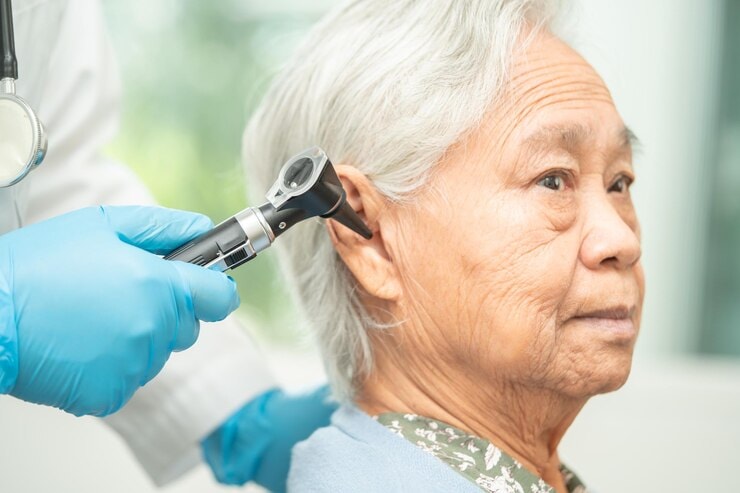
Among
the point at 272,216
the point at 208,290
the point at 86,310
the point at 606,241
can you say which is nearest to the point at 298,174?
the point at 272,216

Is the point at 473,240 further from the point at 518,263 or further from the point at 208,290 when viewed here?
the point at 208,290

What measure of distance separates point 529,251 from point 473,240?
2.9 inches

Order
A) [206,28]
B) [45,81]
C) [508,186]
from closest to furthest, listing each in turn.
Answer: [508,186] → [45,81] → [206,28]

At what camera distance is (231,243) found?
0.93 m

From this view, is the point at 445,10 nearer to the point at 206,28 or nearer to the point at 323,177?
the point at 323,177

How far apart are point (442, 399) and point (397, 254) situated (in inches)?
8.4

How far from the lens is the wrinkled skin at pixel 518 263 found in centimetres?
104

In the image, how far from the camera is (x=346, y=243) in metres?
1.13

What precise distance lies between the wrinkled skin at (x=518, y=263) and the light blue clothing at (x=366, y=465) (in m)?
0.09

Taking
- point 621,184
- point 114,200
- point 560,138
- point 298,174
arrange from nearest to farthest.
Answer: point 298,174 < point 560,138 < point 621,184 < point 114,200

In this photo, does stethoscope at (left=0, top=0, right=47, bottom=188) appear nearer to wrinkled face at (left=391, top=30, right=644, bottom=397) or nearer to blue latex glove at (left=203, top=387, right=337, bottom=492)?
wrinkled face at (left=391, top=30, right=644, bottom=397)

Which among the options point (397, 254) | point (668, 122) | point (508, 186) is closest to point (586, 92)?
point (508, 186)

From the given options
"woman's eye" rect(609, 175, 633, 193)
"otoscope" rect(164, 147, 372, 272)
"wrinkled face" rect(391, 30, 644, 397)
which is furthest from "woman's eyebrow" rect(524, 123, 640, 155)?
"otoscope" rect(164, 147, 372, 272)

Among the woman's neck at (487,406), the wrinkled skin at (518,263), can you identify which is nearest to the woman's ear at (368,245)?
the wrinkled skin at (518,263)
